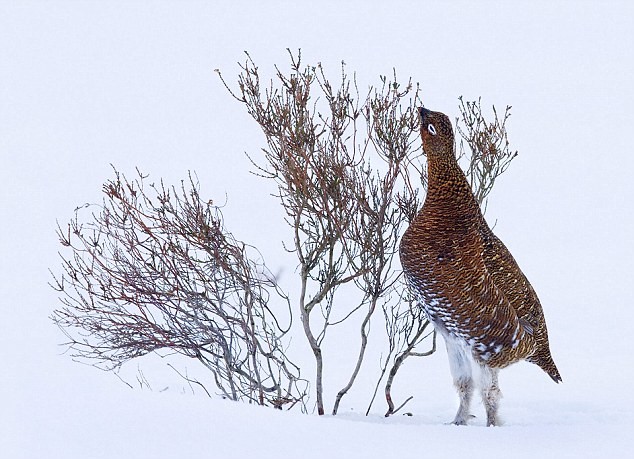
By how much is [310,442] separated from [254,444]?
0.29 m

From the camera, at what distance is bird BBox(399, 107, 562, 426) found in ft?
17.0

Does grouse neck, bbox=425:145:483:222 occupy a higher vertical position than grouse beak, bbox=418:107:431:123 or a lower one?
lower

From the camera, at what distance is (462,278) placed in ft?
16.9

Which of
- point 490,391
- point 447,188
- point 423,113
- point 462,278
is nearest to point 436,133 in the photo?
point 423,113

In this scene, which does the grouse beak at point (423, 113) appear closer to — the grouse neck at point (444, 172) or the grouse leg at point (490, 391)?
the grouse neck at point (444, 172)

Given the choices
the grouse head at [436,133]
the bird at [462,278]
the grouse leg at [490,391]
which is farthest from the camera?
the grouse leg at [490,391]

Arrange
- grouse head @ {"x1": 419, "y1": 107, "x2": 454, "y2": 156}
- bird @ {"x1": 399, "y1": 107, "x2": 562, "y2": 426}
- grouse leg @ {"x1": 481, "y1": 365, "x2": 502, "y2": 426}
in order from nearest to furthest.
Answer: bird @ {"x1": 399, "y1": 107, "x2": 562, "y2": 426} < grouse head @ {"x1": 419, "y1": 107, "x2": 454, "y2": 156} < grouse leg @ {"x1": 481, "y1": 365, "x2": 502, "y2": 426}

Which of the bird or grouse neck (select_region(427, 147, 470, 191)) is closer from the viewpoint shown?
the bird

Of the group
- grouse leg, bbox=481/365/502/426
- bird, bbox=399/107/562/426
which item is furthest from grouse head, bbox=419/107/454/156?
grouse leg, bbox=481/365/502/426

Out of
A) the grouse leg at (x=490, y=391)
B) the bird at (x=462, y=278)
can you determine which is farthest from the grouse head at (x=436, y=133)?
the grouse leg at (x=490, y=391)

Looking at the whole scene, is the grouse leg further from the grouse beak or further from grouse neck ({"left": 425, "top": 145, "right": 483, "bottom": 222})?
the grouse beak

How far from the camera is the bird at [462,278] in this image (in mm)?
5184

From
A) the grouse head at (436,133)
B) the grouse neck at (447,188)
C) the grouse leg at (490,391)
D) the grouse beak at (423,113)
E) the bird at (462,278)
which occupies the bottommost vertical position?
the grouse leg at (490,391)

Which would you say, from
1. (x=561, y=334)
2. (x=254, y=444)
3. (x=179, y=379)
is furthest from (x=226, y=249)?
(x=561, y=334)
